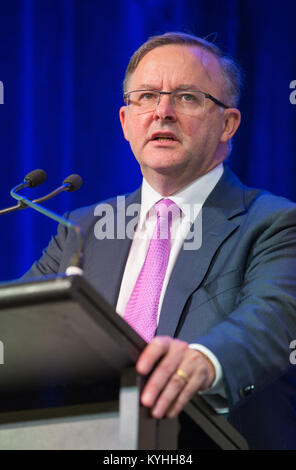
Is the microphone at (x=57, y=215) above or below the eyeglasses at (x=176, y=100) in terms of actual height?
below

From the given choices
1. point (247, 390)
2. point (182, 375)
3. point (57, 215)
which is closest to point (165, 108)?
point (57, 215)

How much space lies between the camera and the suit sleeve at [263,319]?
1.37m

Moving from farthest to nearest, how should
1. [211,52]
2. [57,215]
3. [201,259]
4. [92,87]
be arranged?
[92,87]
[211,52]
[201,259]
[57,215]

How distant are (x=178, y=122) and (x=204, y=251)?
52cm

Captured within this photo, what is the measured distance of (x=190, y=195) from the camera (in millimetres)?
2301

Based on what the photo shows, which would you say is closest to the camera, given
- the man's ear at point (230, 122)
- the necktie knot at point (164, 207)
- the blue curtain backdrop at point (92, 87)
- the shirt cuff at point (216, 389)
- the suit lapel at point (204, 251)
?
the shirt cuff at point (216, 389)

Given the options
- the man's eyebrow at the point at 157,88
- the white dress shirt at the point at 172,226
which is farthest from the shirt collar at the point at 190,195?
the man's eyebrow at the point at 157,88

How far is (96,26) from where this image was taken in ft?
10.3

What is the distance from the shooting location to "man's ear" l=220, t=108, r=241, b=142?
8.12 ft

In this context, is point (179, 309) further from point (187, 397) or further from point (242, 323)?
point (187, 397)

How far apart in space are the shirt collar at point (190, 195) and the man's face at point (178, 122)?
30 mm

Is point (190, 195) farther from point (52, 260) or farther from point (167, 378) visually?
point (167, 378)

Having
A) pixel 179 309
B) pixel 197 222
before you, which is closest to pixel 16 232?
pixel 197 222

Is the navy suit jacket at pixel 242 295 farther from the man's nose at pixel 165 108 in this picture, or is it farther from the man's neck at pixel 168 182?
the man's nose at pixel 165 108
